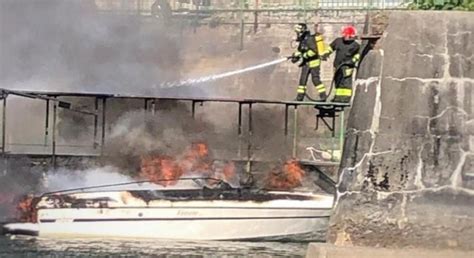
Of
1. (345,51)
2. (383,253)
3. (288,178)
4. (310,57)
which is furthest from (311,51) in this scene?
(383,253)

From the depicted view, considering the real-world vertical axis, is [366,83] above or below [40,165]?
above

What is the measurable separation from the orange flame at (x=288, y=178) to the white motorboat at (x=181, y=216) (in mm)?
1696

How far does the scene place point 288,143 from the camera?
25250 millimetres

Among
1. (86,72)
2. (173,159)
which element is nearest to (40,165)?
(173,159)

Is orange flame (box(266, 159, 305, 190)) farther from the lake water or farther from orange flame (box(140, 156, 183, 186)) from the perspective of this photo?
the lake water

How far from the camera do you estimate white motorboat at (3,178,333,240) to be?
16.6 m

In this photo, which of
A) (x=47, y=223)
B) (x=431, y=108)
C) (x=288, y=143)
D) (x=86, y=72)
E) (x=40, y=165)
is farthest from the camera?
(x=86, y=72)

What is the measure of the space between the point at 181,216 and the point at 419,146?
10.6 m

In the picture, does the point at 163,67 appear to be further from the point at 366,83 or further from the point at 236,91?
the point at 366,83

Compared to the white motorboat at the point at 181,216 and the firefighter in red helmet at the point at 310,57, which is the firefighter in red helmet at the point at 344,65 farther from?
the white motorboat at the point at 181,216

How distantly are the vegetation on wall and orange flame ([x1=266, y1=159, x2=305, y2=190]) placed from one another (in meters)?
11.3

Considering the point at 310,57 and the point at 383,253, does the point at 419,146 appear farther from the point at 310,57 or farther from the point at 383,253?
the point at 310,57

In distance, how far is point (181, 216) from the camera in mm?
16672

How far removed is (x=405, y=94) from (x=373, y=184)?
533mm
